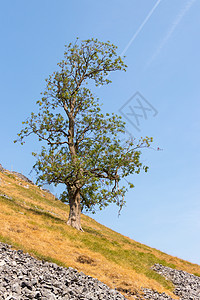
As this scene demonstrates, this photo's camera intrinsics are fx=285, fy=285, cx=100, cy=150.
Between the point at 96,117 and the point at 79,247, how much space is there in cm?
1639

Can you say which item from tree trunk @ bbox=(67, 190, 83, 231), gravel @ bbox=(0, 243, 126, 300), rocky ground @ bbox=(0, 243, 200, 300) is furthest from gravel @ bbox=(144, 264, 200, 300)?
tree trunk @ bbox=(67, 190, 83, 231)

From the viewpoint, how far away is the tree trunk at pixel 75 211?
31047 mm

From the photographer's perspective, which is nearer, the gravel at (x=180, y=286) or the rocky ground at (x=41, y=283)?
the rocky ground at (x=41, y=283)

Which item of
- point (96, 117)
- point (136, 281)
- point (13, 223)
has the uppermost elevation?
point (96, 117)

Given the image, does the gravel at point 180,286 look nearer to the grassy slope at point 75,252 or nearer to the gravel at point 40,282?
the grassy slope at point 75,252

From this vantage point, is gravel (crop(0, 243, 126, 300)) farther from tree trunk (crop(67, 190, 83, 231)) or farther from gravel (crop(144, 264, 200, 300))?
tree trunk (crop(67, 190, 83, 231))

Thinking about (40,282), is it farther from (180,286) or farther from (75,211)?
(75,211)

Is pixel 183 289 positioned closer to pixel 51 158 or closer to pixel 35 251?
pixel 35 251

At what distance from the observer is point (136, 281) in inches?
693

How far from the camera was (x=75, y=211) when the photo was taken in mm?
31734

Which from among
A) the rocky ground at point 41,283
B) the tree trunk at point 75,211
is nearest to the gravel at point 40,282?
the rocky ground at point 41,283

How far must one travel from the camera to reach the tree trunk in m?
31.0

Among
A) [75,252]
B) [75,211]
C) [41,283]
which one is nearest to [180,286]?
[75,252]

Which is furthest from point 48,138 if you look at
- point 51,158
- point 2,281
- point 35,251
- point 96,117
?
point 2,281
